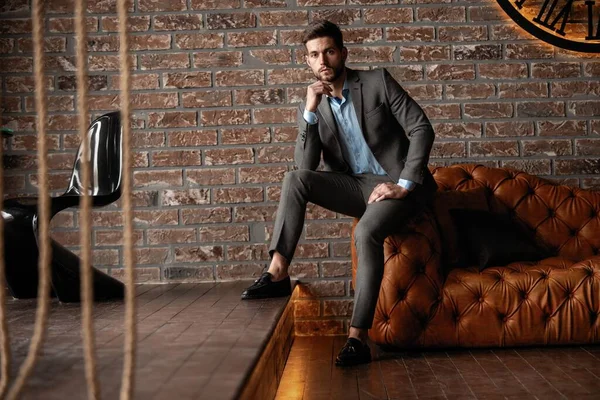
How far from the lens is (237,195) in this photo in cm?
355

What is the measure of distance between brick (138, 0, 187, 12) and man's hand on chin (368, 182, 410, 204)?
60.1 inches

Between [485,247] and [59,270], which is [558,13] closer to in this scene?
[485,247]

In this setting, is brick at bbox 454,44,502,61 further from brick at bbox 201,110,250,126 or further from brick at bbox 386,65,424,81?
brick at bbox 201,110,250,126

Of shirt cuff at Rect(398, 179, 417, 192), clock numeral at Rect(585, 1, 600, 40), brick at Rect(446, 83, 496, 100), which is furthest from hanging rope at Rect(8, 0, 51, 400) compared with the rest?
clock numeral at Rect(585, 1, 600, 40)

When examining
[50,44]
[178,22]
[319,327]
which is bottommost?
[319,327]

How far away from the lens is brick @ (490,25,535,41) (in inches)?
139

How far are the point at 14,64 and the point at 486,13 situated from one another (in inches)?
95.9

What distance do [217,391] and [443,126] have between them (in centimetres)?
241

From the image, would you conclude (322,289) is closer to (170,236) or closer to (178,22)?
(170,236)

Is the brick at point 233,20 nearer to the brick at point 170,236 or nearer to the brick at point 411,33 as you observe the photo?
the brick at point 411,33

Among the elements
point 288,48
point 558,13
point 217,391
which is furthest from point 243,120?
point 217,391

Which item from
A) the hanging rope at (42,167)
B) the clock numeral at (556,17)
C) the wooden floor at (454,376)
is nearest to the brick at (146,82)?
the wooden floor at (454,376)

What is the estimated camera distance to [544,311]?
2.77 meters

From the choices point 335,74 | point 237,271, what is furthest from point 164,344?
point 237,271
